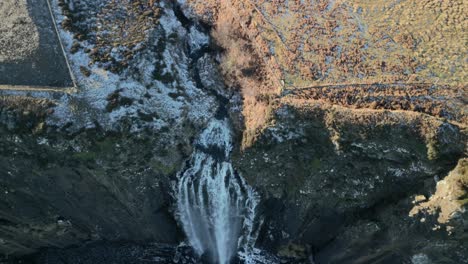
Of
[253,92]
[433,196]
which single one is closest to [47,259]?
[253,92]

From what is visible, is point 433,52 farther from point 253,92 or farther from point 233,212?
point 233,212

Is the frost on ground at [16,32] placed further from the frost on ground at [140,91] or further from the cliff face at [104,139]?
the cliff face at [104,139]

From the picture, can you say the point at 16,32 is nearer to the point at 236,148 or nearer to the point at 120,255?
the point at 236,148

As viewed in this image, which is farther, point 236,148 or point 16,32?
point 16,32

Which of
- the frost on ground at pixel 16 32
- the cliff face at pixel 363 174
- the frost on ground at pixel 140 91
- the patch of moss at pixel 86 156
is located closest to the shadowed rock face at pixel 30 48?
the frost on ground at pixel 16 32

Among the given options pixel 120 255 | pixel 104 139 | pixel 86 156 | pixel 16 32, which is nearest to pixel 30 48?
pixel 16 32
